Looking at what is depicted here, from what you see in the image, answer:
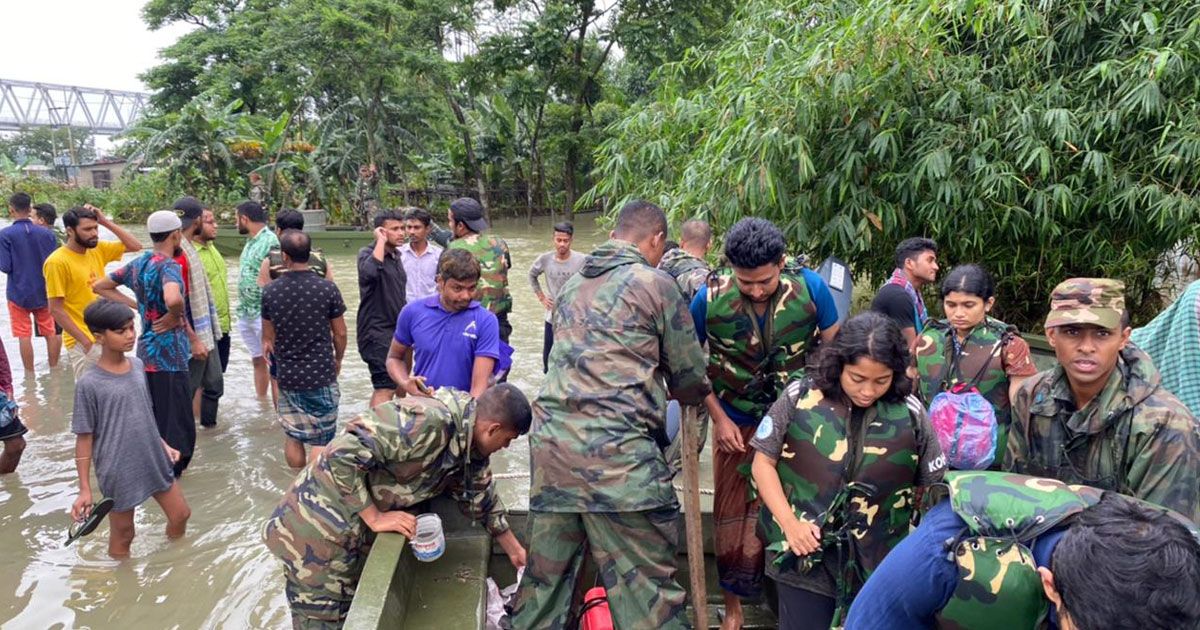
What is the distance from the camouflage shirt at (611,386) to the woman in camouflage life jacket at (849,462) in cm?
43

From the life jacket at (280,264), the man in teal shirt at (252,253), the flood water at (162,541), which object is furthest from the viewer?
the man in teal shirt at (252,253)

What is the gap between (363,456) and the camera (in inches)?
100

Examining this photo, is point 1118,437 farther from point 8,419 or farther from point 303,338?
point 8,419

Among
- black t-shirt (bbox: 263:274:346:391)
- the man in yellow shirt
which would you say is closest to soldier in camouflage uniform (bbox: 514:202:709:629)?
black t-shirt (bbox: 263:274:346:391)

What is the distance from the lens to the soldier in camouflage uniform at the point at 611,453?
254 cm

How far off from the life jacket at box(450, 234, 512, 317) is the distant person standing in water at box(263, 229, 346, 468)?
3.23 ft

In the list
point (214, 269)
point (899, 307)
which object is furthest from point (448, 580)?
point (214, 269)

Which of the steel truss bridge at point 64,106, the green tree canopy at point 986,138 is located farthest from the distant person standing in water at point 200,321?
the steel truss bridge at point 64,106

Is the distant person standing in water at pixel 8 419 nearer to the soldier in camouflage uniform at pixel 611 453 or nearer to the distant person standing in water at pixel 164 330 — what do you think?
the distant person standing in water at pixel 164 330

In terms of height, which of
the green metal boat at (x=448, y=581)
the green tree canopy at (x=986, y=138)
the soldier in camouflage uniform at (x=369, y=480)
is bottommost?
the green metal boat at (x=448, y=581)

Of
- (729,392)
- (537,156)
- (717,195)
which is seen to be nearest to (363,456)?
(729,392)

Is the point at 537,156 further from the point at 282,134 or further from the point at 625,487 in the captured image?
the point at 625,487

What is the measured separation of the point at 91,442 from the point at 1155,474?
4.14m

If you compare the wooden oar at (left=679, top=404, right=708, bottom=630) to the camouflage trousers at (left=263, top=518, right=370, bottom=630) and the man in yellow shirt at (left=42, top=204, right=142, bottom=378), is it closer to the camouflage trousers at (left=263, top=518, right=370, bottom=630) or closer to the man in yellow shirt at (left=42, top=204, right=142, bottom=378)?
the camouflage trousers at (left=263, top=518, right=370, bottom=630)
